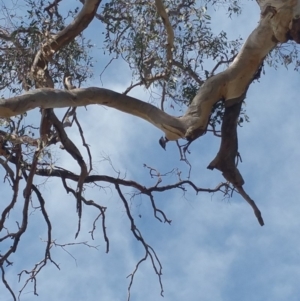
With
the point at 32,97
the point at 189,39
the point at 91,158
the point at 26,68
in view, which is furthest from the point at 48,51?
the point at 189,39

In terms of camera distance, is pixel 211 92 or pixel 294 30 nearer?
pixel 294 30

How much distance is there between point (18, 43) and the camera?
6.66m

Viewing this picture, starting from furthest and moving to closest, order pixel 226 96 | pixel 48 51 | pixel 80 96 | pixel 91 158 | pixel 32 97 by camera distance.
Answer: pixel 91 158 → pixel 48 51 → pixel 226 96 → pixel 80 96 → pixel 32 97

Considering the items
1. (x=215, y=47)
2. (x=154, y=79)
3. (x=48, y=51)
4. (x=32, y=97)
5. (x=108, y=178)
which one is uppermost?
(x=215, y=47)

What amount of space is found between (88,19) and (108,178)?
1.63m

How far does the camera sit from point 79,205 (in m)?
6.44

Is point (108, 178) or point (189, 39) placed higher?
point (189, 39)

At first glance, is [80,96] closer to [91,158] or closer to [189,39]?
[91,158]

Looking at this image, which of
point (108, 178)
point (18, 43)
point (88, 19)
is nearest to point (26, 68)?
point (18, 43)

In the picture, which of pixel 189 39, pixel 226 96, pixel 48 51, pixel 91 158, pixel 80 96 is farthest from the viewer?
pixel 189 39

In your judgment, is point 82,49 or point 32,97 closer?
point 32,97

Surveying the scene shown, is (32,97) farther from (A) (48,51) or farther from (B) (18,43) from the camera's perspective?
(B) (18,43)

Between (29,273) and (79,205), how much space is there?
1.02 meters

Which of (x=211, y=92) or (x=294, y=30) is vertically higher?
(x=294, y=30)
